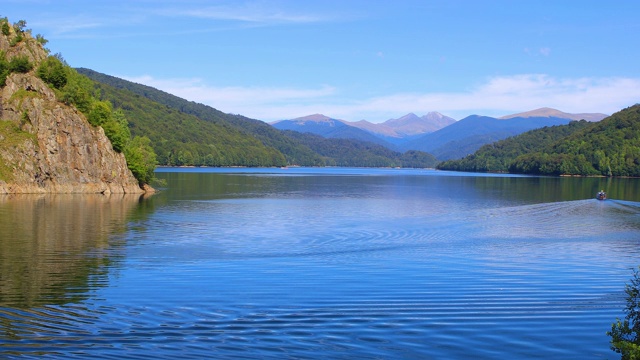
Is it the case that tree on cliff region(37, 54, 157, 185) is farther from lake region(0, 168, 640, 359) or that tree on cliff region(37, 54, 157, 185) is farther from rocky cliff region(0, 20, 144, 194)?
lake region(0, 168, 640, 359)

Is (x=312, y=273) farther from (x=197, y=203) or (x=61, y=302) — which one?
(x=197, y=203)

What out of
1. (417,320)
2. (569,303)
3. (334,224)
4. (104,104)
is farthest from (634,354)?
(104,104)

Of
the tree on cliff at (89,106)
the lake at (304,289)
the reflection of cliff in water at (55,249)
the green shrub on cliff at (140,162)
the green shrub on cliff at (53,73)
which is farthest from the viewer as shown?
→ the green shrub on cliff at (140,162)

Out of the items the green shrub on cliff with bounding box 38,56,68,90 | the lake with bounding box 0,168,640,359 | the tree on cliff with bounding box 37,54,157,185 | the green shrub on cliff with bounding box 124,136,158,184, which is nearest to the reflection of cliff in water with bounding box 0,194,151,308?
the lake with bounding box 0,168,640,359

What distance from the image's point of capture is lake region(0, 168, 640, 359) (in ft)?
56.6

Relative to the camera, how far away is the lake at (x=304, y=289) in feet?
56.6

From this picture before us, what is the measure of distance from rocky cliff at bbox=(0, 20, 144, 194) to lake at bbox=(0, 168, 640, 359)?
113 feet

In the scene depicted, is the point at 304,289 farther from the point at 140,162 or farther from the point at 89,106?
the point at 140,162

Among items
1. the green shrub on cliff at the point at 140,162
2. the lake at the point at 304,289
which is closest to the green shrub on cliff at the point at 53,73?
the green shrub on cliff at the point at 140,162

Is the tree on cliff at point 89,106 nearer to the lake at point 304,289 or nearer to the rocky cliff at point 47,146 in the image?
the rocky cliff at point 47,146

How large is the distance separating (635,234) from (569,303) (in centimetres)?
3238

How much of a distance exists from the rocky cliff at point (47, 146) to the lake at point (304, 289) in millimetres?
34313

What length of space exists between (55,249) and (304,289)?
1754 cm

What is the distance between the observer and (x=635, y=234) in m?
→ 50.6
